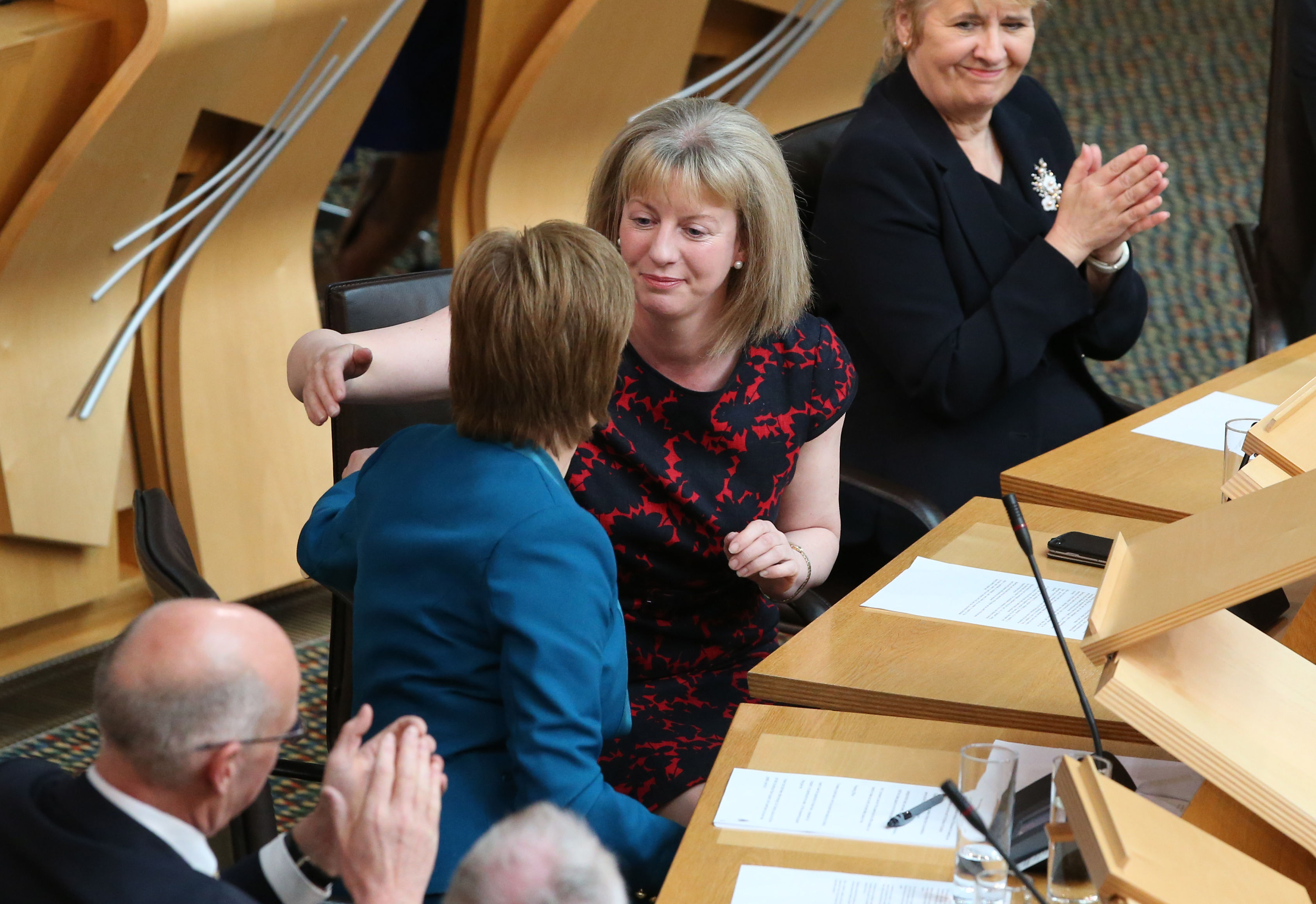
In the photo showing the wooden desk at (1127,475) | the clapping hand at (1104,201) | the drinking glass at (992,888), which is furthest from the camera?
the clapping hand at (1104,201)

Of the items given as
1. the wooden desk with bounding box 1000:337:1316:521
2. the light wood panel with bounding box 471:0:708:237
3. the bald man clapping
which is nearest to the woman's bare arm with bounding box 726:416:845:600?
the wooden desk with bounding box 1000:337:1316:521

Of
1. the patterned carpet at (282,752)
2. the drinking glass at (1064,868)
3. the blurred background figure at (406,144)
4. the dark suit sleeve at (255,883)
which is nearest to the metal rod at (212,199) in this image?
the blurred background figure at (406,144)

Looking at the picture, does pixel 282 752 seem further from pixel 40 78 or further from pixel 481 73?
pixel 481 73

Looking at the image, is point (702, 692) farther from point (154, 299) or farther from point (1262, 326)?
point (1262, 326)

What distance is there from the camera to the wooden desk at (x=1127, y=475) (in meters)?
1.99

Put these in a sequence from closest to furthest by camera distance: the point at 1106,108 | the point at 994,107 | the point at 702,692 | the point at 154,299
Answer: the point at 702,692 → the point at 994,107 → the point at 154,299 → the point at 1106,108

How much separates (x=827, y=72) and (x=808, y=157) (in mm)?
1714

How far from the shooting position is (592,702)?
1.34 m

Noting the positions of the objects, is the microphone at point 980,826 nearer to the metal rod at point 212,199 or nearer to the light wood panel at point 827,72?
the metal rod at point 212,199

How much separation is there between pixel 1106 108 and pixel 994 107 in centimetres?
460

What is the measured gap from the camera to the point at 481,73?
321 cm

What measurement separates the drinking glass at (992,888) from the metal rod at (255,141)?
208 centimetres

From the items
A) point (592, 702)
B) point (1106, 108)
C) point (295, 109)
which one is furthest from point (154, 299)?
point (1106, 108)

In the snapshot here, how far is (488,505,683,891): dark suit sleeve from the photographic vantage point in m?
1.29
